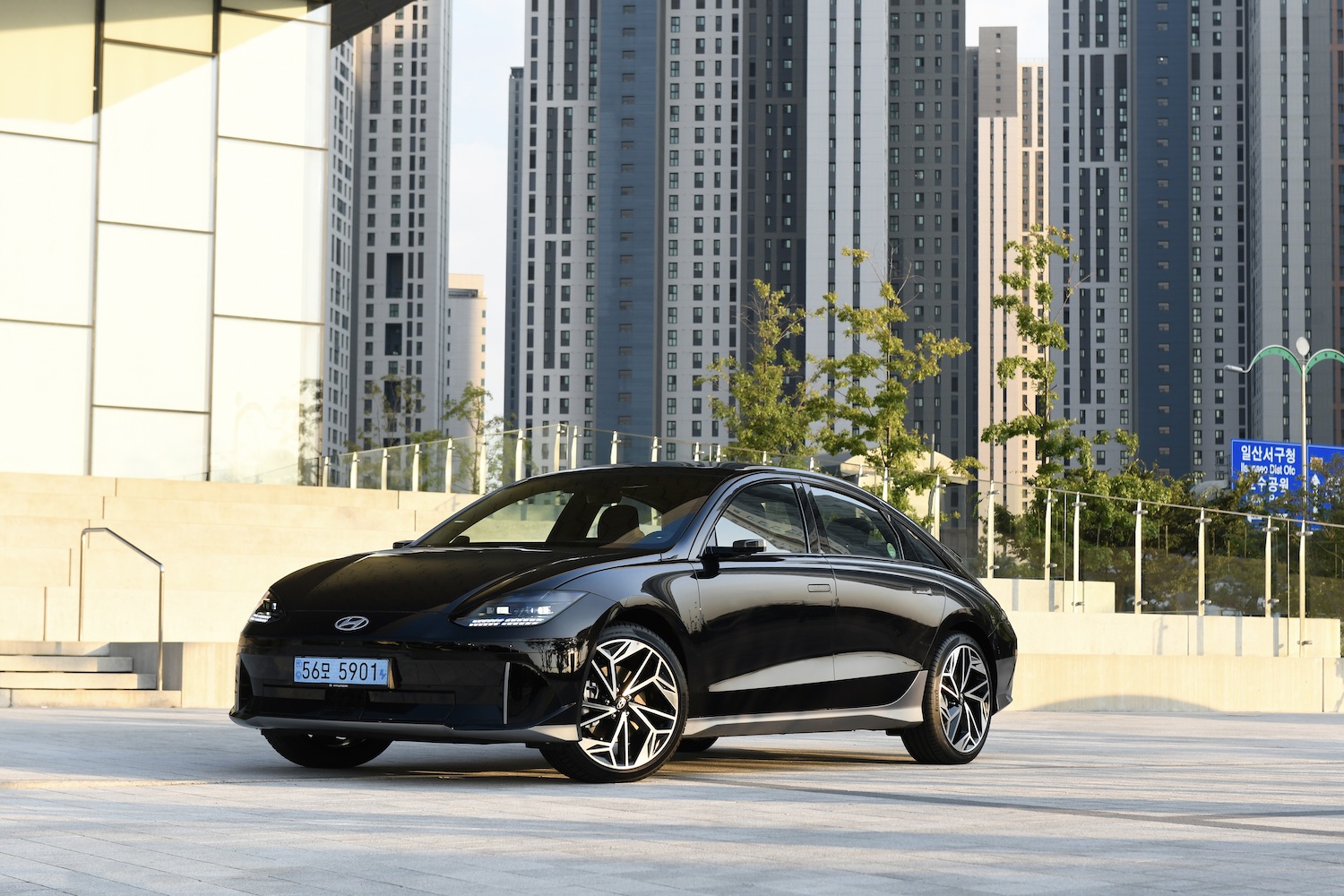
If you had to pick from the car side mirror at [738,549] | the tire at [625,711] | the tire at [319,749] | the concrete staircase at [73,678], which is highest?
the car side mirror at [738,549]

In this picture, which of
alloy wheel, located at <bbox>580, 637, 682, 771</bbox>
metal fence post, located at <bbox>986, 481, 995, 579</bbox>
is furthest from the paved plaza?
metal fence post, located at <bbox>986, 481, 995, 579</bbox>

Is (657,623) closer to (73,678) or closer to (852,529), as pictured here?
(852,529)

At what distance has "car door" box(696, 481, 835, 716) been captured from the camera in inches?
312

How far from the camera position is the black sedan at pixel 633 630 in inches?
281

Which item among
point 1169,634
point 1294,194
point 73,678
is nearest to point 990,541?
point 1169,634

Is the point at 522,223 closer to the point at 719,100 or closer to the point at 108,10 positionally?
the point at 719,100

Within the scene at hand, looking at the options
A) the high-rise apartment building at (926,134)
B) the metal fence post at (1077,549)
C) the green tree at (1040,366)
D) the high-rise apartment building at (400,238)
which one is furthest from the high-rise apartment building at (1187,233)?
the metal fence post at (1077,549)

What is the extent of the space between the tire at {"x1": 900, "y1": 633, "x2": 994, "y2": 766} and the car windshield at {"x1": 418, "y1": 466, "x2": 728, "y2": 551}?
1.75 metres

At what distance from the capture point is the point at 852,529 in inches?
357

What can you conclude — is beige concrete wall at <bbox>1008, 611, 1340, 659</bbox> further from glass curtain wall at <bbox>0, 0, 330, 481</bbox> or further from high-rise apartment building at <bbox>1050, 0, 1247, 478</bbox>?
high-rise apartment building at <bbox>1050, 0, 1247, 478</bbox>

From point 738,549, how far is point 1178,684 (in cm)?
1411

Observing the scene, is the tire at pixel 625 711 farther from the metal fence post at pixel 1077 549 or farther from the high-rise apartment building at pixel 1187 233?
the high-rise apartment building at pixel 1187 233

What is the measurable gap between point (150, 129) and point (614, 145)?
148m

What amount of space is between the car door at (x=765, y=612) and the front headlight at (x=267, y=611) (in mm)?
1890
